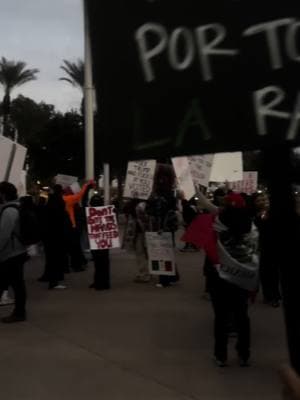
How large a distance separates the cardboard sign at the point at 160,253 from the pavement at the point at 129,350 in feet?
1.92

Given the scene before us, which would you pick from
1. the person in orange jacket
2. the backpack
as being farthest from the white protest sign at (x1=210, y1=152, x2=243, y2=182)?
the backpack

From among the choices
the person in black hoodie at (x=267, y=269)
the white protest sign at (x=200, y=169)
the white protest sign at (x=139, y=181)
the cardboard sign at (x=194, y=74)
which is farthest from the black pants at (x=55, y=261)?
the cardboard sign at (x=194, y=74)

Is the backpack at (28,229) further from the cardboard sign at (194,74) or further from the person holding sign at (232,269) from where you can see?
→ the cardboard sign at (194,74)

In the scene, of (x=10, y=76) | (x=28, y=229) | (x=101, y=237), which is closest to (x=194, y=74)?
(x=28, y=229)

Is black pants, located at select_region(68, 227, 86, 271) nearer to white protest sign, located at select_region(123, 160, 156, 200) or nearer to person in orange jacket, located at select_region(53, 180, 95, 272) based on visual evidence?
person in orange jacket, located at select_region(53, 180, 95, 272)

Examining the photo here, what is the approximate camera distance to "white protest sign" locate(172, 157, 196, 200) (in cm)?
1355

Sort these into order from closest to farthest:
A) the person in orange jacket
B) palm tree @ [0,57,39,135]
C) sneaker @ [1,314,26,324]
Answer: sneaker @ [1,314,26,324] < the person in orange jacket < palm tree @ [0,57,39,135]

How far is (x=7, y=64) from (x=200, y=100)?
193 ft

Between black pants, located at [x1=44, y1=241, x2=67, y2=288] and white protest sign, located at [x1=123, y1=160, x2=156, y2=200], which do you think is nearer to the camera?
black pants, located at [x1=44, y1=241, x2=67, y2=288]

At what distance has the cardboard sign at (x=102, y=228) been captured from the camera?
11625 mm

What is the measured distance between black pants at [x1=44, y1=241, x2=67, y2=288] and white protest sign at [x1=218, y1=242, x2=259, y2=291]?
5.08 m

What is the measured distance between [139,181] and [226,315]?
6828mm

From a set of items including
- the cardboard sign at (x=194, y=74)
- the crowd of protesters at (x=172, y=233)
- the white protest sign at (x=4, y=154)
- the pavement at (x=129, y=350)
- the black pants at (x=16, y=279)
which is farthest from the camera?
the white protest sign at (x=4, y=154)

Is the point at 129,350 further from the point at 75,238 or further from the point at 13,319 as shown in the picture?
the point at 75,238
